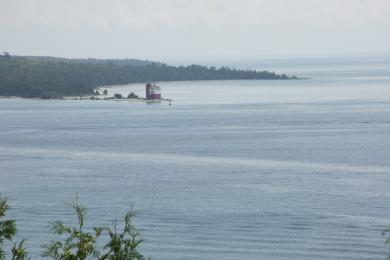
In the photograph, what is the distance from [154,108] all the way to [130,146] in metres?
29.7

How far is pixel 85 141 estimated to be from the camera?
4912 centimetres

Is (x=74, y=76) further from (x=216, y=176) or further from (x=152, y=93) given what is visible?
(x=216, y=176)

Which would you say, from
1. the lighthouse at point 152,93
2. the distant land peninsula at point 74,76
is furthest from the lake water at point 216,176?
the distant land peninsula at point 74,76

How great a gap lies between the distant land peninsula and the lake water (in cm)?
2821

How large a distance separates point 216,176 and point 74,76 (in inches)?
3043

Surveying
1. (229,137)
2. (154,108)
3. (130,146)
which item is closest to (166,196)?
(130,146)

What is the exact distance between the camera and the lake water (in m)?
23.0

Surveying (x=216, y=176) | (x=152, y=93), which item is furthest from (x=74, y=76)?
(x=216, y=176)

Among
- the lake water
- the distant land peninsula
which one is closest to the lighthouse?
the distant land peninsula

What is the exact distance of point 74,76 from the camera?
362 feet

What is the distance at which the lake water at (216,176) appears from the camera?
23.0 metres

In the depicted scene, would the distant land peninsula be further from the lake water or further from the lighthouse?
the lake water

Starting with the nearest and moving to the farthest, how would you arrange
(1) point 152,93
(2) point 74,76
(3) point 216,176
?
(3) point 216,176, (1) point 152,93, (2) point 74,76

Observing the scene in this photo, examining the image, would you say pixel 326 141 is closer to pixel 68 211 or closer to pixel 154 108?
pixel 68 211
